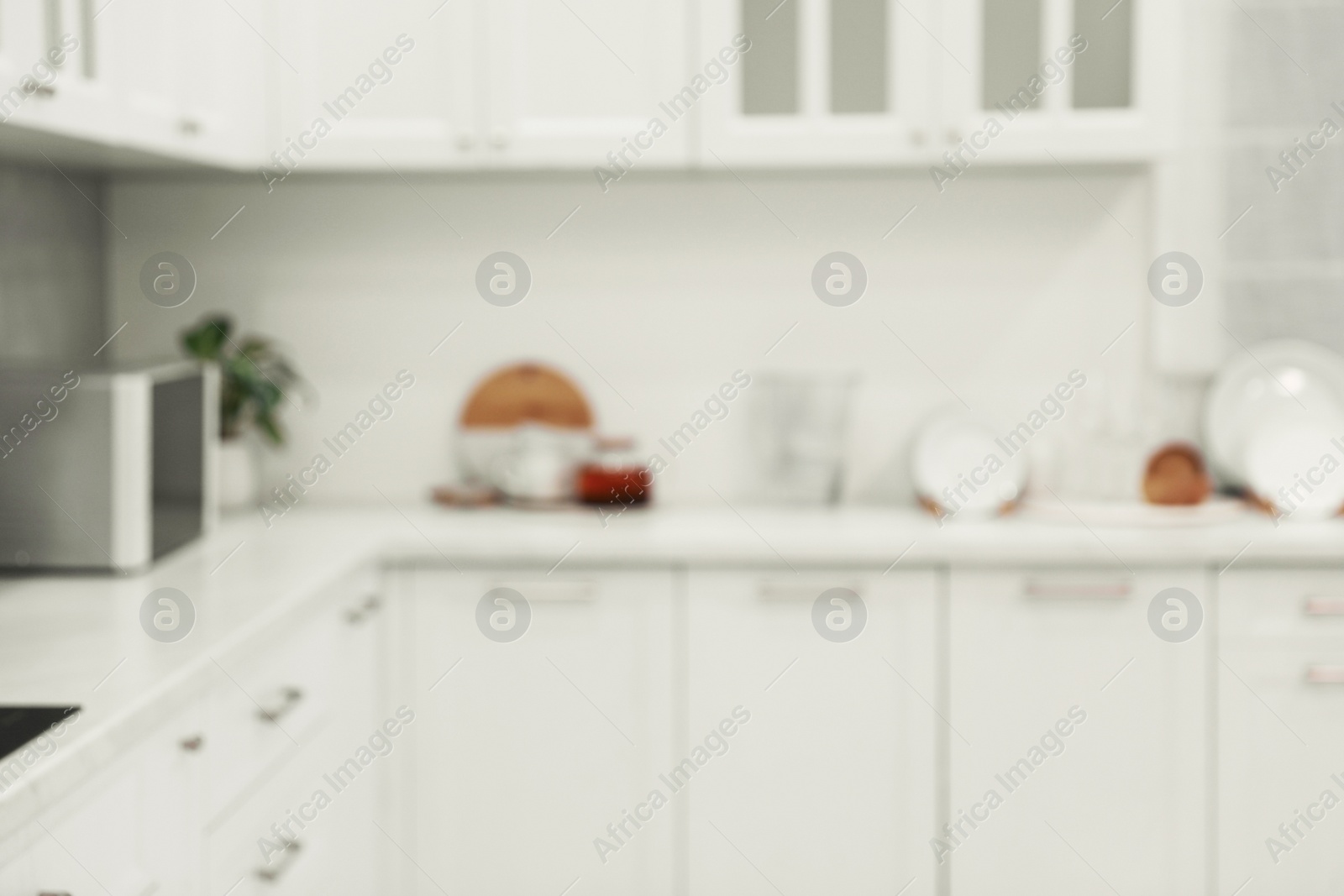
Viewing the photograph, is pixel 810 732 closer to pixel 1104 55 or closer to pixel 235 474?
pixel 235 474

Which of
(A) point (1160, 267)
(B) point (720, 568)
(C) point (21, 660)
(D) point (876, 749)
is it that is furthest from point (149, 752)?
(A) point (1160, 267)

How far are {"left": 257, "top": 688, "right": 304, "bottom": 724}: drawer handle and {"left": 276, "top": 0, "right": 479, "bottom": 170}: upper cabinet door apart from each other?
113 cm

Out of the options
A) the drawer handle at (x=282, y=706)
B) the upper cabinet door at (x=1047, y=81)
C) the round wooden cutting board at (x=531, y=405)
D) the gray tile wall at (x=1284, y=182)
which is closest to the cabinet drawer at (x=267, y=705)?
the drawer handle at (x=282, y=706)

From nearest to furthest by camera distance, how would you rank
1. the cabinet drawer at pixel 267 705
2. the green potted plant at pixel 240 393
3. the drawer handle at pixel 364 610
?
the cabinet drawer at pixel 267 705 < the drawer handle at pixel 364 610 < the green potted plant at pixel 240 393

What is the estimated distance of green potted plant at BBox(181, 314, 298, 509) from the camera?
2543 millimetres

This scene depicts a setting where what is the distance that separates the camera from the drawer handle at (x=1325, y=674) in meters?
2.25

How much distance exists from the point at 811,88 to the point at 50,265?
5.01 ft

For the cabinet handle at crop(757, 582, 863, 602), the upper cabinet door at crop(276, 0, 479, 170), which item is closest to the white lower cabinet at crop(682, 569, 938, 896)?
the cabinet handle at crop(757, 582, 863, 602)

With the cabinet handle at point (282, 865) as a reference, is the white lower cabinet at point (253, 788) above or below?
above

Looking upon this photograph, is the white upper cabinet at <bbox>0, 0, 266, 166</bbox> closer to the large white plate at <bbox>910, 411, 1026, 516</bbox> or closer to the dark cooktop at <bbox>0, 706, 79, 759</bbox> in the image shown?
the dark cooktop at <bbox>0, 706, 79, 759</bbox>

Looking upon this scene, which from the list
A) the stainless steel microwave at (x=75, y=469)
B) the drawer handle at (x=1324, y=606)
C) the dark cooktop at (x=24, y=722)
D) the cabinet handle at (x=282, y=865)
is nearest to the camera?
the dark cooktop at (x=24, y=722)

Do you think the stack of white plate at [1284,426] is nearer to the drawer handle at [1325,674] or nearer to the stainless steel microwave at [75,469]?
the drawer handle at [1325,674]

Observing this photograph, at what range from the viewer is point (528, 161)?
247 cm

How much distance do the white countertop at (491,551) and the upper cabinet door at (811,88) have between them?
73cm
